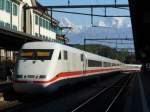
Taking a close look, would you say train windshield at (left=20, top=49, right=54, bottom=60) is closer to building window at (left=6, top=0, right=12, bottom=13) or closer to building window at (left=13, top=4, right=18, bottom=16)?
building window at (left=6, top=0, right=12, bottom=13)

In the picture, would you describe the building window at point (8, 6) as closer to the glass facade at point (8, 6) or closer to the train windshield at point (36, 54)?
the glass facade at point (8, 6)

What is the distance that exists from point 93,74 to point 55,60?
18.2 m

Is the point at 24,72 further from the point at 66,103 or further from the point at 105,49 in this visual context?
the point at 105,49

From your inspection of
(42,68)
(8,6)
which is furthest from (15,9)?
(42,68)

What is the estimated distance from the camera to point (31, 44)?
25.3 m

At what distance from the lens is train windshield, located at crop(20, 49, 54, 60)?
24.4m

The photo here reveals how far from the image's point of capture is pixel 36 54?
24.6m

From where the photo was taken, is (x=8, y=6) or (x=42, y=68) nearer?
(x=42, y=68)

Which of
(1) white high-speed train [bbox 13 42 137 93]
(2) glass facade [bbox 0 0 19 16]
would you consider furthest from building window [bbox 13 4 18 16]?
(1) white high-speed train [bbox 13 42 137 93]

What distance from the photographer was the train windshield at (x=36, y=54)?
24391 millimetres

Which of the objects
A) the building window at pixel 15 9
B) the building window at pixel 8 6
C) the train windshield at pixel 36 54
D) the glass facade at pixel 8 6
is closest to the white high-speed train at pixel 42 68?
Result: the train windshield at pixel 36 54

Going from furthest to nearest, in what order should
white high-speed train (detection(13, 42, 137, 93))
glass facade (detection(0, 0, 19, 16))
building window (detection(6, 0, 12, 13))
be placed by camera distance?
building window (detection(6, 0, 12, 13)) < glass facade (detection(0, 0, 19, 16)) < white high-speed train (detection(13, 42, 137, 93))

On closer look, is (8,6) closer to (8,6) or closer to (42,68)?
(8,6)

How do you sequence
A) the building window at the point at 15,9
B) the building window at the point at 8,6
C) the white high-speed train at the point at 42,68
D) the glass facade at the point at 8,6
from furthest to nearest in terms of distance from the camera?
the building window at the point at 15,9 → the building window at the point at 8,6 → the glass facade at the point at 8,6 → the white high-speed train at the point at 42,68
